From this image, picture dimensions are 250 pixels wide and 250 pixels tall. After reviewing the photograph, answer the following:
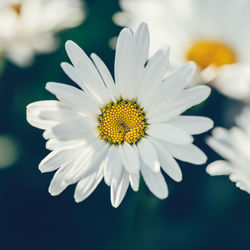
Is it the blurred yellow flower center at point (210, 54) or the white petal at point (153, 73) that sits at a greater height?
the blurred yellow flower center at point (210, 54)

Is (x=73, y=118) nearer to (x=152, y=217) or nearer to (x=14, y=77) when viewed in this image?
(x=152, y=217)

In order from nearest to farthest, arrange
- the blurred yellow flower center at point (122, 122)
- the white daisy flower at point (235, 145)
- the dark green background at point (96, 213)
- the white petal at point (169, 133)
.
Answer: the white petal at point (169, 133), the blurred yellow flower center at point (122, 122), the white daisy flower at point (235, 145), the dark green background at point (96, 213)

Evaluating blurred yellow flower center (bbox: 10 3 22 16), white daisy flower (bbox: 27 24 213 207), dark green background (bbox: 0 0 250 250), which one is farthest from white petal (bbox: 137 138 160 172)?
blurred yellow flower center (bbox: 10 3 22 16)

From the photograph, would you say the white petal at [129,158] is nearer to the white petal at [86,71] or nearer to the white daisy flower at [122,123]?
the white daisy flower at [122,123]

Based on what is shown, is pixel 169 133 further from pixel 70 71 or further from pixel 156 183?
pixel 70 71

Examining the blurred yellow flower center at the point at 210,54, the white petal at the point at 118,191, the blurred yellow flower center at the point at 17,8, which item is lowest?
the white petal at the point at 118,191

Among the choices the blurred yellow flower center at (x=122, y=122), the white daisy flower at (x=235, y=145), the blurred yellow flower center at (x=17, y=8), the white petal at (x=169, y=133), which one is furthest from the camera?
the blurred yellow flower center at (x=17, y=8)

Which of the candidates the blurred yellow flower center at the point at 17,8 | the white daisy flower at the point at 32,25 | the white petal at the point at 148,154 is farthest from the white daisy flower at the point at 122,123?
the blurred yellow flower center at the point at 17,8
